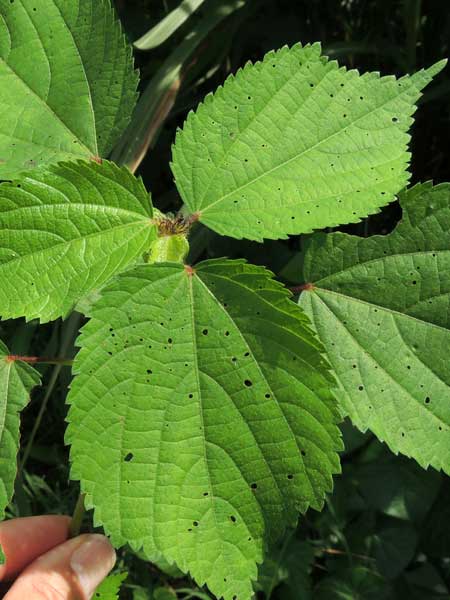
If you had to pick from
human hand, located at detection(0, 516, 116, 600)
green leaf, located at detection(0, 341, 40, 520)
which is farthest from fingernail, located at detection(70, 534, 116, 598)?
green leaf, located at detection(0, 341, 40, 520)

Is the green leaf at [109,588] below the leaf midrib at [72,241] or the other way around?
below

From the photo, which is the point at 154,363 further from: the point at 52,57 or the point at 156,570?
the point at 156,570

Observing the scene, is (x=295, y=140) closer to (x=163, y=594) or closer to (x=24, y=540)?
(x=24, y=540)

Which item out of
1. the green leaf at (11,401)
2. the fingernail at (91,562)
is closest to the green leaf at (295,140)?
the green leaf at (11,401)

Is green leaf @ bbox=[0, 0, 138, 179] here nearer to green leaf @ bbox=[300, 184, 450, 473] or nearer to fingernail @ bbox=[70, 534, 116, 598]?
green leaf @ bbox=[300, 184, 450, 473]

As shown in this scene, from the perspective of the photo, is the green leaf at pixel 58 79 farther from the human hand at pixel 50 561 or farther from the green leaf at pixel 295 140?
the human hand at pixel 50 561

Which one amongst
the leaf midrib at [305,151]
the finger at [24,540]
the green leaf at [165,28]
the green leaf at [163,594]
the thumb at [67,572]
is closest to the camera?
the leaf midrib at [305,151]

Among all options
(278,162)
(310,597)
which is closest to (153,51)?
(278,162)

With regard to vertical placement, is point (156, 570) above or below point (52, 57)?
below
